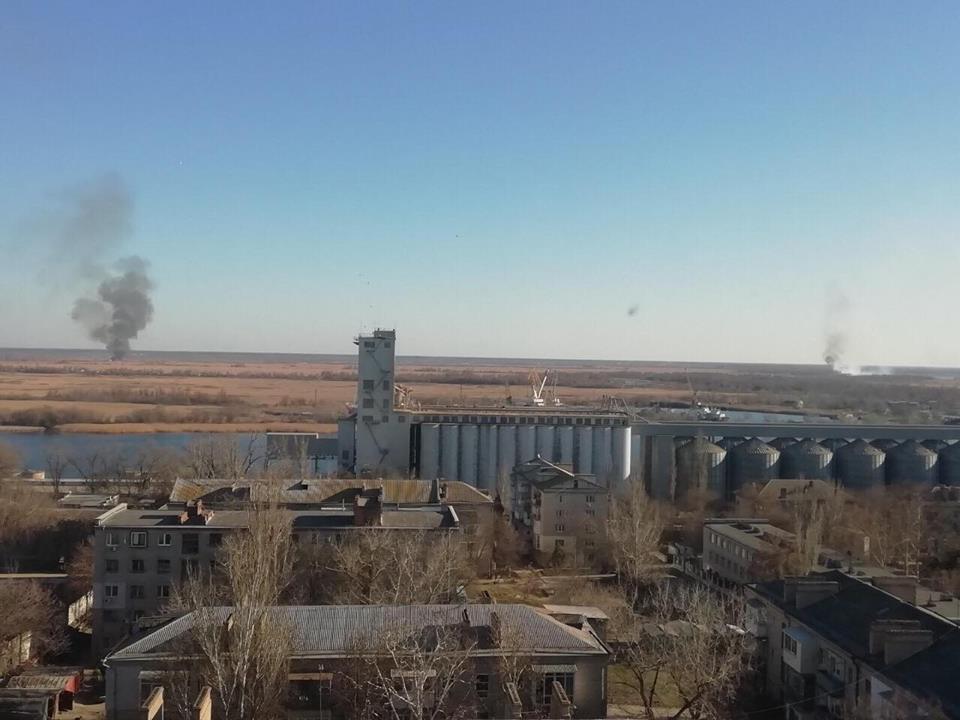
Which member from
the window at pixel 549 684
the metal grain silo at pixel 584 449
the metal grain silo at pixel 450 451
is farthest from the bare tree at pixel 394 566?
the metal grain silo at pixel 584 449

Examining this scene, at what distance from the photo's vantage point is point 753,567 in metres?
10.3

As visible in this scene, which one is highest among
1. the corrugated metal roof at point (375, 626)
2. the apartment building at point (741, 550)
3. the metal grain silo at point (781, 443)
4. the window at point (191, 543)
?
the metal grain silo at point (781, 443)

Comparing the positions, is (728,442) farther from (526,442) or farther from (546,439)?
(526,442)

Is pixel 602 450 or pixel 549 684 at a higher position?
pixel 602 450

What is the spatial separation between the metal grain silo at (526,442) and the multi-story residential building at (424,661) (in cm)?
1045

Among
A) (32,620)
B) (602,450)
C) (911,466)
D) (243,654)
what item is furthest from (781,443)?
(243,654)

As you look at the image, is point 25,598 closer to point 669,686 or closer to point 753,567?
point 669,686

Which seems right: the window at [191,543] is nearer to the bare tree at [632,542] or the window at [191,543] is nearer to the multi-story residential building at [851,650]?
the bare tree at [632,542]

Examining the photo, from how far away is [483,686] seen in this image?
18.4 ft

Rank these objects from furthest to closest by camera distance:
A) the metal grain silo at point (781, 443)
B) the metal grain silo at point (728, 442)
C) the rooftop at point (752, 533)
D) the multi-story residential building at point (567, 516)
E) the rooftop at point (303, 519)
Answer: the metal grain silo at point (781, 443) → the metal grain silo at point (728, 442) → the multi-story residential building at point (567, 516) → the rooftop at point (752, 533) → the rooftop at point (303, 519)

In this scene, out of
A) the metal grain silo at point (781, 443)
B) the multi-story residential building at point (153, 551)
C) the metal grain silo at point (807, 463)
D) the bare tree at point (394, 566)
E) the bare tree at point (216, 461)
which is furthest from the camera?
the metal grain silo at point (781, 443)

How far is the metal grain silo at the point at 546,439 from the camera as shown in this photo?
16609 millimetres

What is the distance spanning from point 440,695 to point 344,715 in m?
0.67

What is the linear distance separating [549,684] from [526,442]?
10.9 meters
